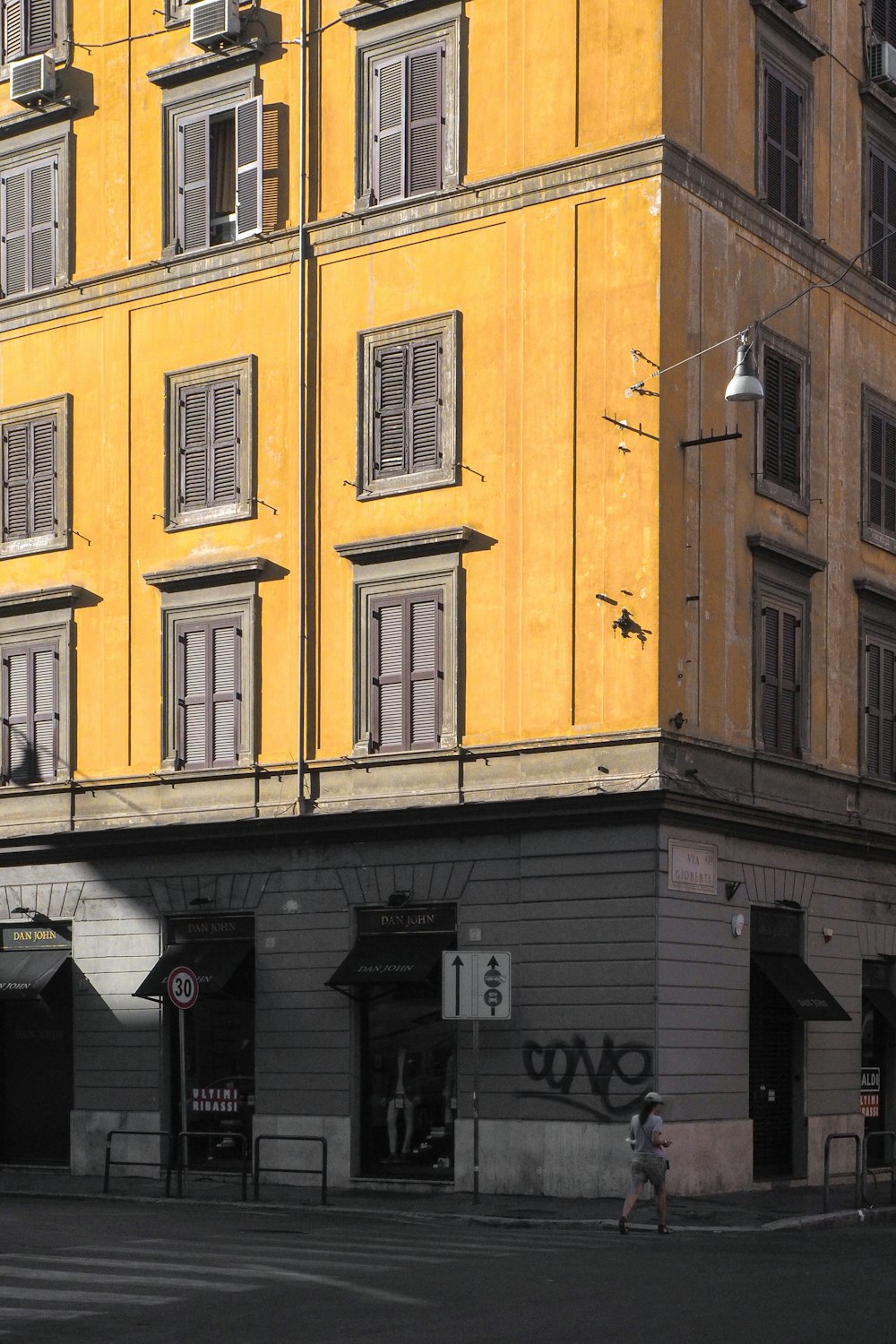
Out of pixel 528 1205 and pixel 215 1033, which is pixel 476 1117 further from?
pixel 215 1033

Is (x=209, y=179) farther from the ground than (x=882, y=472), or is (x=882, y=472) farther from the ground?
(x=209, y=179)

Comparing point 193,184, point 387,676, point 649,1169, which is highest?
point 193,184

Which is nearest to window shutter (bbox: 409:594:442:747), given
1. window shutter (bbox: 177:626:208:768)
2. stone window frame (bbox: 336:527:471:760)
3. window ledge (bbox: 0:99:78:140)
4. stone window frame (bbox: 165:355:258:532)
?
stone window frame (bbox: 336:527:471:760)

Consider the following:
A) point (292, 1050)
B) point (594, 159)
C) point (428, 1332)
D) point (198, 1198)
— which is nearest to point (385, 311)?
point (594, 159)

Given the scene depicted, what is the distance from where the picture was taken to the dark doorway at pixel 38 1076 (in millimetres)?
34531

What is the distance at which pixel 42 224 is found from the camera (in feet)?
119

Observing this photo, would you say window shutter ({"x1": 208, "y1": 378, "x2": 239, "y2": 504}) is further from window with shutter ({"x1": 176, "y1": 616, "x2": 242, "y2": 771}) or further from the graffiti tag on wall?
the graffiti tag on wall

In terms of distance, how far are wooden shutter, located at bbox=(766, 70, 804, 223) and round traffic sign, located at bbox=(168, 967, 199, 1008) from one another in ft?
44.9

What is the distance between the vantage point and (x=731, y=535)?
3092cm

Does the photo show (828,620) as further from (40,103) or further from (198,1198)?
(40,103)

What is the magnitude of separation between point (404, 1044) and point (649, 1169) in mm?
6873

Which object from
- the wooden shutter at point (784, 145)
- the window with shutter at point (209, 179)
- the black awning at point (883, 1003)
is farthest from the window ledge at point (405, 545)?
the black awning at point (883, 1003)

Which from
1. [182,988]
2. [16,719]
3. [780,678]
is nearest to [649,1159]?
[182,988]

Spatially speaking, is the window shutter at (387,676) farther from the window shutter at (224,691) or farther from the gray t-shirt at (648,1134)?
the gray t-shirt at (648,1134)
